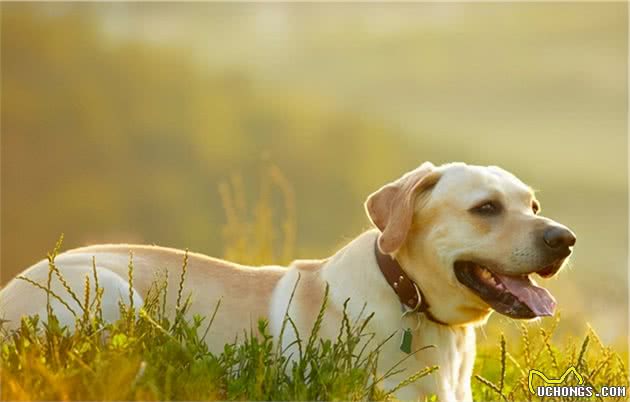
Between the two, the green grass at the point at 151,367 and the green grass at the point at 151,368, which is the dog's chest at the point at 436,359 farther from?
the green grass at the point at 151,368

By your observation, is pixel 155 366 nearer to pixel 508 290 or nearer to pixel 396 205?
pixel 396 205

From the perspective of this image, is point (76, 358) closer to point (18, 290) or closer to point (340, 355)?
point (340, 355)

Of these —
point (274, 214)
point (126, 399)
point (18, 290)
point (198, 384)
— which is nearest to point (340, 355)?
point (198, 384)

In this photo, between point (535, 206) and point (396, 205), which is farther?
point (535, 206)

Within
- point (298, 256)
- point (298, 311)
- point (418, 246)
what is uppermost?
point (418, 246)

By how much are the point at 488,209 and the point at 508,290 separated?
15.4 inches

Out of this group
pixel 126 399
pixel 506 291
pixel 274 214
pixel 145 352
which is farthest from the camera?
pixel 274 214

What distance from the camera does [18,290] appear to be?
202 inches

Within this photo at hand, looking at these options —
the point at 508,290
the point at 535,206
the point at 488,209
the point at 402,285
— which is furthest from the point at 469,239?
the point at 535,206

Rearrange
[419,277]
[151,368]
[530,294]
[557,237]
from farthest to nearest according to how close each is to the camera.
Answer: [419,277] < [530,294] < [557,237] < [151,368]

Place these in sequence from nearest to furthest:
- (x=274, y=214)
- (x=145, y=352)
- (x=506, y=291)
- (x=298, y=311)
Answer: (x=145, y=352) < (x=506, y=291) < (x=298, y=311) < (x=274, y=214)

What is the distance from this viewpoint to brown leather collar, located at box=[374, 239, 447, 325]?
494 centimetres

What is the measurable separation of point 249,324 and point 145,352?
1250 millimetres

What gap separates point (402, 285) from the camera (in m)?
4.94
